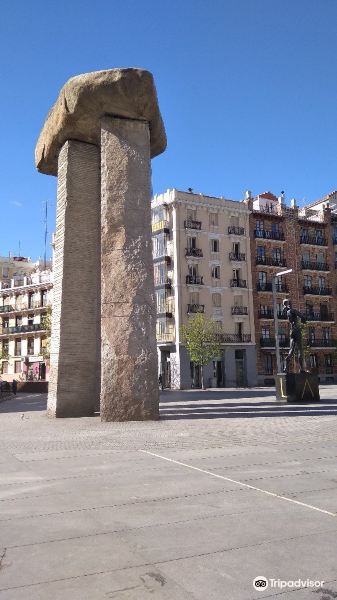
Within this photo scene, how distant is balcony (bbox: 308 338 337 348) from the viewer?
48.7 m

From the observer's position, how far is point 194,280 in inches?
1736

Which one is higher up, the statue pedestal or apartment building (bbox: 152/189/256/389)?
apartment building (bbox: 152/189/256/389)

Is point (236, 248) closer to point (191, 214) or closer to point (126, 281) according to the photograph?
point (191, 214)

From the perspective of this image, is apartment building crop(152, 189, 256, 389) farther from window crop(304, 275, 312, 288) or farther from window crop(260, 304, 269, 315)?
window crop(304, 275, 312, 288)

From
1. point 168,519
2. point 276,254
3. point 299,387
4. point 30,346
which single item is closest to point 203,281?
point 276,254

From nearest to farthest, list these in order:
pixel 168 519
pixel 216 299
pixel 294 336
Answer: pixel 168 519 < pixel 294 336 < pixel 216 299

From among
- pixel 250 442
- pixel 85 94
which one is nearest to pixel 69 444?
pixel 250 442

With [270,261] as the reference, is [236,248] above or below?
above

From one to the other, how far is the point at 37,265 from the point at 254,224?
32.9 meters

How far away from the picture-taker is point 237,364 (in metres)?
45.3

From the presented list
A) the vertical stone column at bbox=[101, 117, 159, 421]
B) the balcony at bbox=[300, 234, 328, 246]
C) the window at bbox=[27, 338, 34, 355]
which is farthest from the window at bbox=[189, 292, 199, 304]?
the vertical stone column at bbox=[101, 117, 159, 421]

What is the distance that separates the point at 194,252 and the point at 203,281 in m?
2.70

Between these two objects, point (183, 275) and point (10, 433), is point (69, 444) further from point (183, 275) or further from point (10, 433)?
point (183, 275)

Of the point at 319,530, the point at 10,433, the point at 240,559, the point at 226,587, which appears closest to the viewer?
the point at 226,587
